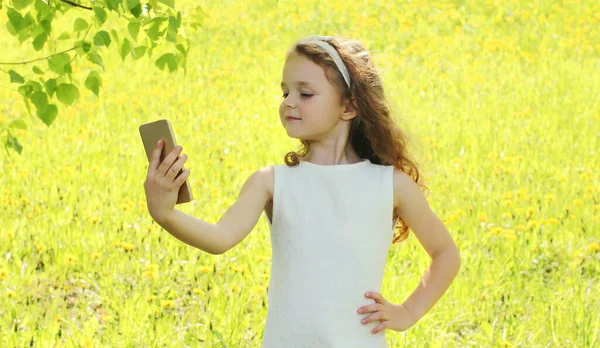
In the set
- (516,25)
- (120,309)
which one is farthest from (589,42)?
(120,309)

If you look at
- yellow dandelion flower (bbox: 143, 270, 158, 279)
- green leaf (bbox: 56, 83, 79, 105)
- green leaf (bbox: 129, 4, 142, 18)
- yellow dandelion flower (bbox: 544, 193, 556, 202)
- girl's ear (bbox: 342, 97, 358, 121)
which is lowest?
yellow dandelion flower (bbox: 143, 270, 158, 279)

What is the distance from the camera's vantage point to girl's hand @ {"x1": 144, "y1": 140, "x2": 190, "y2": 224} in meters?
1.79

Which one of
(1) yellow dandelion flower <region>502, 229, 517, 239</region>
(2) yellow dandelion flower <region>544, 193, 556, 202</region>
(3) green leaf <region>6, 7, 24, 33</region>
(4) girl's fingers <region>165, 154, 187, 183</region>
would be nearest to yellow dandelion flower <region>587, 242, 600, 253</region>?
(1) yellow dandelion flower <region>502, 229, 517, 239</region>

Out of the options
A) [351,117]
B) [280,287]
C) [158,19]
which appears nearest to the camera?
[280,287]

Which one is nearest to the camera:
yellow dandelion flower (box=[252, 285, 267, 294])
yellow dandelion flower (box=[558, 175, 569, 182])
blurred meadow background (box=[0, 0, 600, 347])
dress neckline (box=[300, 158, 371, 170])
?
dress neckline (box=[300, 158, 371, 170])

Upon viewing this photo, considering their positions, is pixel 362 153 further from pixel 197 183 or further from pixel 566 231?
pixel 197 183

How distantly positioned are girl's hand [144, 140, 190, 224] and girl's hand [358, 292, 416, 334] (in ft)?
1.95

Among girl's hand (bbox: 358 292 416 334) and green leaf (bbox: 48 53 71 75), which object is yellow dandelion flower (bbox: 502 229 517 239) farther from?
green leaf (bbox: 48 53 71 75)

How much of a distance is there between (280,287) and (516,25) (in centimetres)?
778

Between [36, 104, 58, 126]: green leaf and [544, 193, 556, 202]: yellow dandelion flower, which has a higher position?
[36, 104, 58, 126]: green leaf

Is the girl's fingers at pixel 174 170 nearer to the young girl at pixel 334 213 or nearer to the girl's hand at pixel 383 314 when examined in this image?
the young girl at pixel 334 213

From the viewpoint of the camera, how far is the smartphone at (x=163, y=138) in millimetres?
1814

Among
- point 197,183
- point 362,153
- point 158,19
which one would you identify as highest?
point 158,19

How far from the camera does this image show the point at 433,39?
8.92 m
